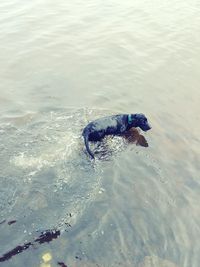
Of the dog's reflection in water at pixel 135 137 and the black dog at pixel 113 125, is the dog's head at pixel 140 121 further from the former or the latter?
the dog's reflection in water at pixel 135 137

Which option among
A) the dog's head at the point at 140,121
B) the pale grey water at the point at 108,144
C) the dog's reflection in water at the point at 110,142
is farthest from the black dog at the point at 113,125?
the pale grey water at the point at 108,144

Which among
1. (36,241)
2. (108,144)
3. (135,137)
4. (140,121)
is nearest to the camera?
(36,241)

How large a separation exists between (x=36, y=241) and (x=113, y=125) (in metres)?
4.03

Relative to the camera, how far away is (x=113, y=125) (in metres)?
10.1

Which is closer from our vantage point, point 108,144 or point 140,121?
point 108,144

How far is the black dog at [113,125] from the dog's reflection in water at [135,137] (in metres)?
0.18

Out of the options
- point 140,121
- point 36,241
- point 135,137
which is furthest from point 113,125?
point 36,241

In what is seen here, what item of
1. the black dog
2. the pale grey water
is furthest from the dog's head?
the pale grey water

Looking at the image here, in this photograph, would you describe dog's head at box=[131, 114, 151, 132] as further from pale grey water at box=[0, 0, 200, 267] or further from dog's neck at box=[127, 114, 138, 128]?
pale grey water at box=[0, 0, 200, 267]

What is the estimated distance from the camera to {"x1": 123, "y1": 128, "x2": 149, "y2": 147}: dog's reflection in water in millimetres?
10337

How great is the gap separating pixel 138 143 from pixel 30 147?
2.92 m

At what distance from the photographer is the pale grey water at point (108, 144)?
739 cm

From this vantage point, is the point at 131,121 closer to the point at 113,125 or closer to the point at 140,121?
the point at 140,121

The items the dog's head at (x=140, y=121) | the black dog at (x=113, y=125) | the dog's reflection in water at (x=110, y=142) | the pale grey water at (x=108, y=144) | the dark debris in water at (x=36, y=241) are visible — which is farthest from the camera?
the dog's head at (x=140, y=121)
